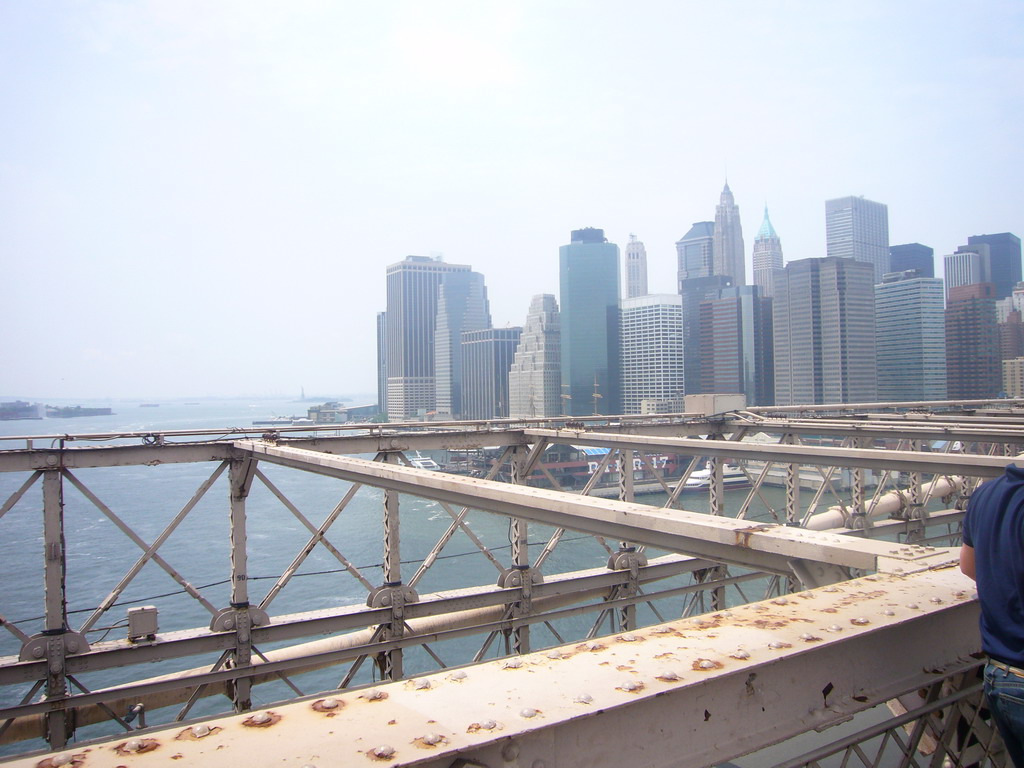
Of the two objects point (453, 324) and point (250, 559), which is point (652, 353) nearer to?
point (453, 324)

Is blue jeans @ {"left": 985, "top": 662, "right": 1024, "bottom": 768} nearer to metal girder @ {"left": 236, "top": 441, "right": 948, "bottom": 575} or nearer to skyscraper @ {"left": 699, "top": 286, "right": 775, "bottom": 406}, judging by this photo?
metal girder @ {"left": 236, "top": 441, "right": 948, "bottom": 575}

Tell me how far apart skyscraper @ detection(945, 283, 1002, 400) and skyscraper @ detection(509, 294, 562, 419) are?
50710mm

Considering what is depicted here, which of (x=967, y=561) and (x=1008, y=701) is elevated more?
(x=967, y=561)

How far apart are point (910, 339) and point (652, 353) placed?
40202mm

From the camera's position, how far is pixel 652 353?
123000 mm

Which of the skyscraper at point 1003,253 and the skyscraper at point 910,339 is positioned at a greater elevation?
the skyscraper at point 1003,253

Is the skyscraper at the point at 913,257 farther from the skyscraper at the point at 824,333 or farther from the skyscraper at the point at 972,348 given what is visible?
the skyscraper at the point at 972,348

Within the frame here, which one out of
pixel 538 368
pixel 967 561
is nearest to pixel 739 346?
pixel 538 368

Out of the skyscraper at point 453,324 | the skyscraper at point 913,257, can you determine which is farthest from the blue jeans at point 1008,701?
the skyscraper at point 913,257

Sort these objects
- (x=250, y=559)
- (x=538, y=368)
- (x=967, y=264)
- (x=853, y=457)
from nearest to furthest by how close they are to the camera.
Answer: (x=853, y=457), (x=250, y=559), (x=538, y=368), (x=967, y=264)

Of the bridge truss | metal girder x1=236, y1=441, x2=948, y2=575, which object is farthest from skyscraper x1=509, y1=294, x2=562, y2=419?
metal girder x1=236, y1=441, x2=948, y2=575

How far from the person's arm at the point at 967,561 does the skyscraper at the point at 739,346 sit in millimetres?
111230

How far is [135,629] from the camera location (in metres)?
9.71

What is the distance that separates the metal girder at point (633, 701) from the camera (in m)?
1.81
